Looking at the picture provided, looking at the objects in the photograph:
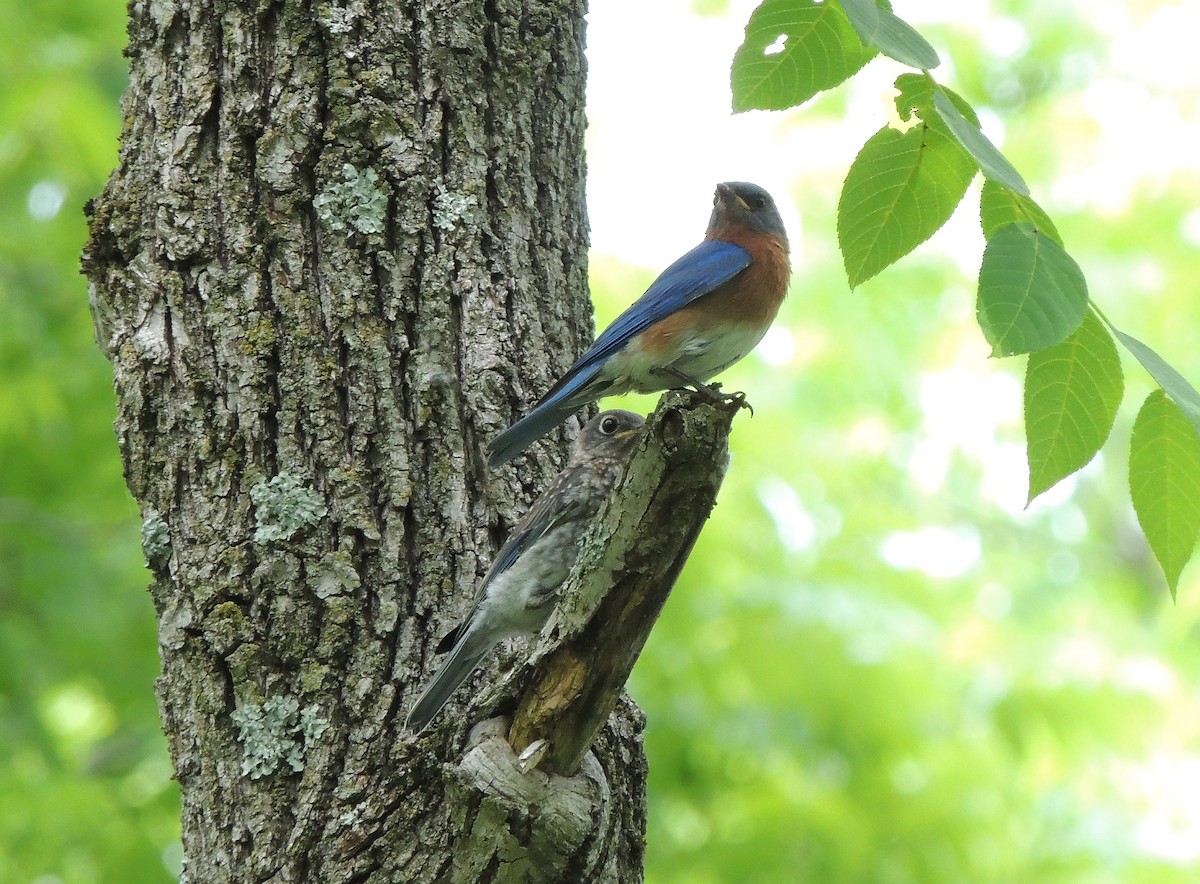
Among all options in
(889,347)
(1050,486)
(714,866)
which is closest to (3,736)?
(714,866)

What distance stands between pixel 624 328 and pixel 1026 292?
6.03 feet

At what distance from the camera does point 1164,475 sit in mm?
2199

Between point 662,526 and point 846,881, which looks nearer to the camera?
point 662,526

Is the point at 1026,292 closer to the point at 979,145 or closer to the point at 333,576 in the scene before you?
the point at 979,145

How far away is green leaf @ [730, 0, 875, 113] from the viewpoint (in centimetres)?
215

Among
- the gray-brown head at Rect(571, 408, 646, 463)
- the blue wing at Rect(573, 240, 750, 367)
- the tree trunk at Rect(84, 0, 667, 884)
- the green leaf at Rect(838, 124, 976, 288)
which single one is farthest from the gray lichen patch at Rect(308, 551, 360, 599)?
the green leaf at Rect(838, 124, 976, 288)

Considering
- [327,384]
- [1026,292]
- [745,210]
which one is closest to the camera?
[1026,292]

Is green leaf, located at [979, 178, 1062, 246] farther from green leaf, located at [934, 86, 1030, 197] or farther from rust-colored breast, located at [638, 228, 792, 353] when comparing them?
rust-colored breast, located at [638, 228, 792, 353]

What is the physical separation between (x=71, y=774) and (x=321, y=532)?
435cm

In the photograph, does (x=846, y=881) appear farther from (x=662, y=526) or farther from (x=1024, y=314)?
(x=1024, y=314)

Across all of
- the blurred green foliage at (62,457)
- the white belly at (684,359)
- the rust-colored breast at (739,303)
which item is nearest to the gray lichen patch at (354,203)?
the white belly at (684,359)

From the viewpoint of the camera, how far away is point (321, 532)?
3066 millimetres

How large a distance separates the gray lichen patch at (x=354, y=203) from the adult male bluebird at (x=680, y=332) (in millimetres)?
703

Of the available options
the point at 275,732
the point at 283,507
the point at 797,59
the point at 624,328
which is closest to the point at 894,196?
the point at 797,59
